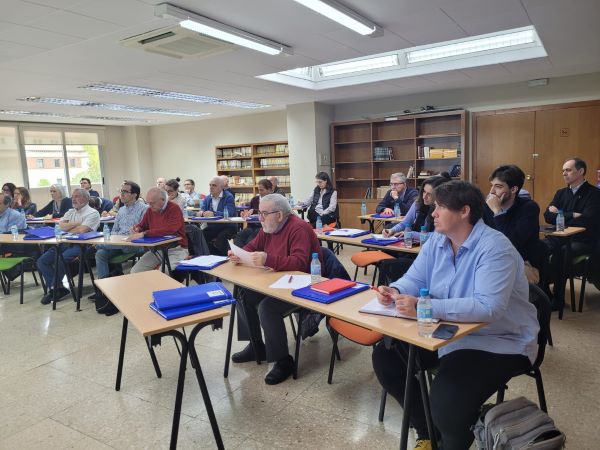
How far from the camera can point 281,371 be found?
2982mm

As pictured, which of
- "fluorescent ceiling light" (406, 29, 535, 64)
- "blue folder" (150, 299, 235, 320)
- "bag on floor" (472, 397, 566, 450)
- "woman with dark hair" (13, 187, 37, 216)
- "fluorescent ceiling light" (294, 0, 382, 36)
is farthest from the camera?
"woman with dark hair" (13, 187, 37, 216)

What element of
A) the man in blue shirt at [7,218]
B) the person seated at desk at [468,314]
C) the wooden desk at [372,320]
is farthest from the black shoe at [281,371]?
the man in blue shirt at [7,218]

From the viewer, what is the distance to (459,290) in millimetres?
1959

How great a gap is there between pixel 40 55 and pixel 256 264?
3.74 metres

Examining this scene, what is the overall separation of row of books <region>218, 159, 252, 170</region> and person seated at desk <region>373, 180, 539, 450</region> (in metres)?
9.32

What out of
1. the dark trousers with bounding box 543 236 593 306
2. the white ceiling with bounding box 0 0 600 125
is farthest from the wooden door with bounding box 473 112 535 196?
the dark trousers with bounding box 543 236 593 306

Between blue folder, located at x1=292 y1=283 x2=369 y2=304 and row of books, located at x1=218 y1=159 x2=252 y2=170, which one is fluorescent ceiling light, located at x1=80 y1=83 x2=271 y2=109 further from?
blue folder, located at x1=292 y1=283 x2=369 y2=304

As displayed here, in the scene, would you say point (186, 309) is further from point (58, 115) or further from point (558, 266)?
point (58, 115)

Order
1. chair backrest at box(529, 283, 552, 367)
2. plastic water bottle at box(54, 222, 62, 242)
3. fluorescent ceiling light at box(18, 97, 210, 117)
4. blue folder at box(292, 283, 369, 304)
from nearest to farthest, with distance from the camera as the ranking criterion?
chair backrest at box(529, 283, 552, 367) → blue folder at box(292, 283, 369, 304) → plastic water bottle at box(54, 222, 62, 242) → fluorescent ceiling light at box(18, 97, 210, 117)

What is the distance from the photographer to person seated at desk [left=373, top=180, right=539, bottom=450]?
1766 millimetres

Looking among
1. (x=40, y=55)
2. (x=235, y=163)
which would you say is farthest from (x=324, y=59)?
(x=235, y=163)

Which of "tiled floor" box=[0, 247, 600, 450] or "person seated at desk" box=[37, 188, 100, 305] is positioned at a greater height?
"person seated at desk" box=[37, 188, 100, 305]

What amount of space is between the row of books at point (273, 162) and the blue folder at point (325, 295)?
8.12 m

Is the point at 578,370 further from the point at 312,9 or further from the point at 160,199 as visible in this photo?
the point at 160,199
